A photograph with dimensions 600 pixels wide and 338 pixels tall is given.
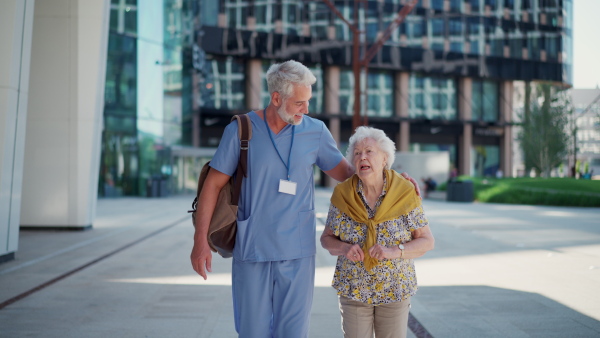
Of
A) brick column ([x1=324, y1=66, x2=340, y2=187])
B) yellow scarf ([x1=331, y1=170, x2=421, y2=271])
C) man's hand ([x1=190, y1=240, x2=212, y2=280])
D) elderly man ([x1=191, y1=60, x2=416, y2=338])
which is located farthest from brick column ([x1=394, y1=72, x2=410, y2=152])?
man's hand ([x1=190, y1=240, x2=212, y2=280])

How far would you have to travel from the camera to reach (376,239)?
3520mm

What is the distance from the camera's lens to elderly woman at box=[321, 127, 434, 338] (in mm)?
3533

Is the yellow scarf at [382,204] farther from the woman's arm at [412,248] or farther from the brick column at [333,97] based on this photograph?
the brick column at [333,97]

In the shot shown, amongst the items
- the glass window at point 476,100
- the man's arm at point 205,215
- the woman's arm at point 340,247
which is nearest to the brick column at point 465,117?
the glass window at point 476,100

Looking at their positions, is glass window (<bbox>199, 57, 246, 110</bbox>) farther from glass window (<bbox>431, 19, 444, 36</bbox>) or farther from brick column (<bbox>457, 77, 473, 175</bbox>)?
brick column (<bbox>457, 77, 473, 175</bbox>)

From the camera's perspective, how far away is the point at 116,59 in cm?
3247

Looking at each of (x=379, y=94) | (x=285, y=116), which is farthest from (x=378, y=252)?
(x=379, y=94)

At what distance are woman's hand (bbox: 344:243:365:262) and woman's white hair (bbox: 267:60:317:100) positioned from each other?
0.85m

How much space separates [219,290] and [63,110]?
→ 8880 millimetres

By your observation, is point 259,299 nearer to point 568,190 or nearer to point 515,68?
point 568,190

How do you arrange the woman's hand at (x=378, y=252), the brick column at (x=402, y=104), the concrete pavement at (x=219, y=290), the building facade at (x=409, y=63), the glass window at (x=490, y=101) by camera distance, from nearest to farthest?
the woman's hand at (x=378, y=252) < the concrete pavement at (x=219, y=290) < the building facade at (x=409, y=63) < the brick column at (x=402, y=104) < the glass window at (x=490, y=101)

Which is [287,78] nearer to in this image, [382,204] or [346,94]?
[382,204]

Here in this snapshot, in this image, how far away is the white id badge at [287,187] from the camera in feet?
11.4

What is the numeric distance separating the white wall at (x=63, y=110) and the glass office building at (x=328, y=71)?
1778 centimetres
